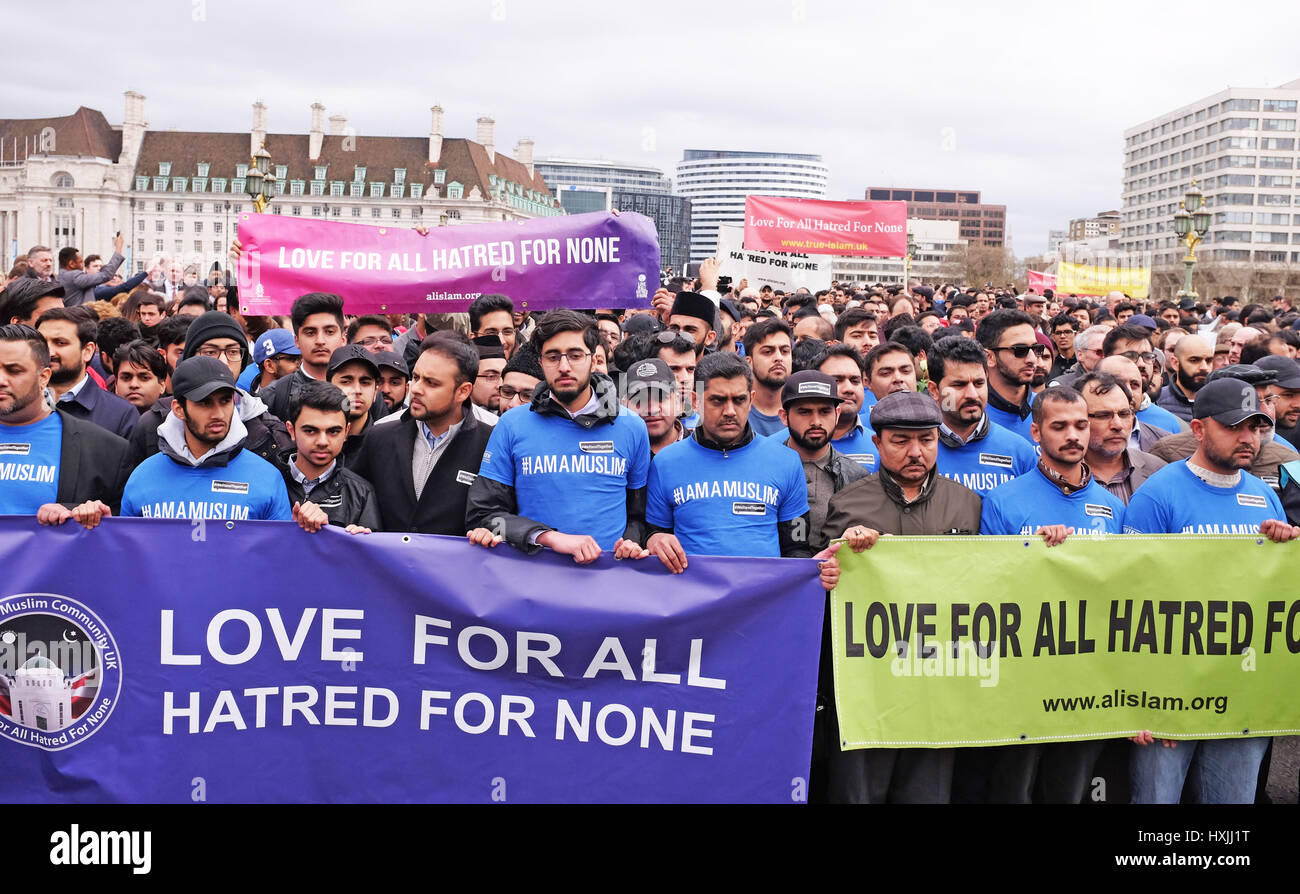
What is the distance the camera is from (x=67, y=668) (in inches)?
171

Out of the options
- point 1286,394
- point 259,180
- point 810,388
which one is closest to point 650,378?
point 810,388

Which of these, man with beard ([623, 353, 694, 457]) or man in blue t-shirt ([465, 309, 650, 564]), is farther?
man with beard ([623, 353, 694, 457])

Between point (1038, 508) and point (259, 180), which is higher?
Result: point (259, 180)

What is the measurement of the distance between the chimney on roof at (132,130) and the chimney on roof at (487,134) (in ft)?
124

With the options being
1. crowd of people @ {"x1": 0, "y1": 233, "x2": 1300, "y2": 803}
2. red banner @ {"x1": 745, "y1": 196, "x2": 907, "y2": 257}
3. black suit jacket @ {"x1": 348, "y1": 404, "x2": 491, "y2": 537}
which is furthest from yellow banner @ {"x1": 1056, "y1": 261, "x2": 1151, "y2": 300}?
black suit jacket @ {"x1": 348, "y1": 404, "x2": 491, "y2": 537}

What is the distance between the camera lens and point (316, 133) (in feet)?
408

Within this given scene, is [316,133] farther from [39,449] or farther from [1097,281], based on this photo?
[39,449]

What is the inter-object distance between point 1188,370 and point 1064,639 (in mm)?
3982

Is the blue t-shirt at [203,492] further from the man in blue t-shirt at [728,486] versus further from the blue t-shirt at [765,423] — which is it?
the blue t-shirt at [765,423]

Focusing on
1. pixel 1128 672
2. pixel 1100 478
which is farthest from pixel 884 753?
pixel 1100 478

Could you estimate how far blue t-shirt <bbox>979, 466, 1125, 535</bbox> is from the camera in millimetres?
4664

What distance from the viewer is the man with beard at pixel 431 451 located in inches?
199

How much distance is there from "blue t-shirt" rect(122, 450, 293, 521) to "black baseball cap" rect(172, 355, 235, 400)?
30 centimetres

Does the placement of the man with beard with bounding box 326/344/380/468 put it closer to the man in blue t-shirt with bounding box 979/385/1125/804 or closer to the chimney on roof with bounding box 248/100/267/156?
the man in blue t-shirt with bounding box 979/385/1125/804
